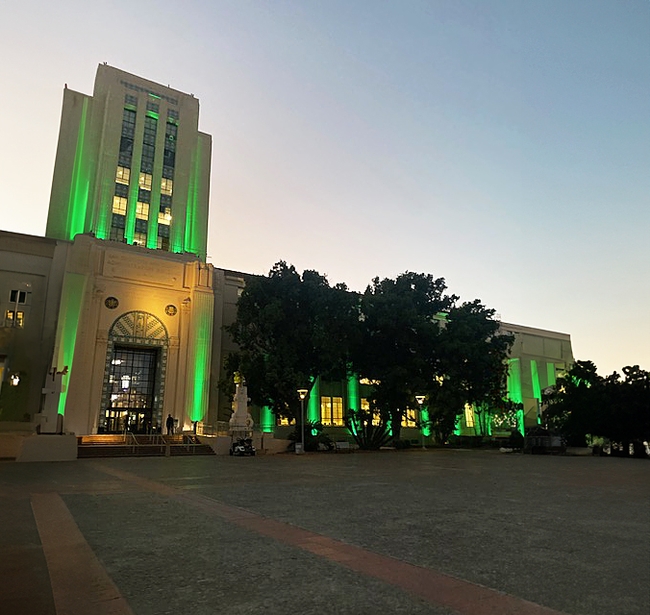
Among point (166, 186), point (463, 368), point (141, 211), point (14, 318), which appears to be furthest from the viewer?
point (166, 186)

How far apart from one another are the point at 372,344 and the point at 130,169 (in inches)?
1198

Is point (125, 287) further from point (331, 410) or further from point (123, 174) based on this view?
point (331, 410)

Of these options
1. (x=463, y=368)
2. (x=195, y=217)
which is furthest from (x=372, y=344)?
(x=195, y=217)

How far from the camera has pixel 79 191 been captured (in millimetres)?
48406

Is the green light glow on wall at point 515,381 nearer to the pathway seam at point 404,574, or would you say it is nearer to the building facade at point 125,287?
the building facade at point 125,287

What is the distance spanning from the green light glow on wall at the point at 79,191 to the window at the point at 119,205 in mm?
2609

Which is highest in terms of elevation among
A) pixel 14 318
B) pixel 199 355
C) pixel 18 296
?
pixel 18 296

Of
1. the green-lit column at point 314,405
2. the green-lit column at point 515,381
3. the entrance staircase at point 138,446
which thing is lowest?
the entrance staircase at point 138,446

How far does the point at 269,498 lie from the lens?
1067 cm

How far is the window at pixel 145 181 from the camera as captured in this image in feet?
164

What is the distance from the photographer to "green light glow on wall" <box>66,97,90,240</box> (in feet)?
154

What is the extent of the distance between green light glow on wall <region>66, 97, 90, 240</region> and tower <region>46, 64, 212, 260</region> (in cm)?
10

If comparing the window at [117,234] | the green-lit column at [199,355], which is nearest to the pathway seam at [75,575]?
the green-lit column at [199,355]

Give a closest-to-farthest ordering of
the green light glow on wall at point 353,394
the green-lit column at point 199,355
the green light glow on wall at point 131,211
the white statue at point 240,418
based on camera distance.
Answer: the white statue at point 240,418 → the green-lit column at point 199,355 → the green light glow on wall at point 131,211 → the green light glow on wall at point 353,394
